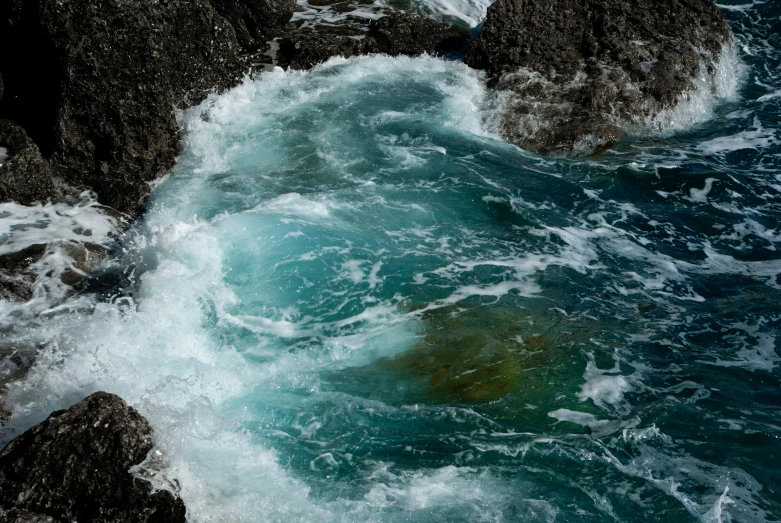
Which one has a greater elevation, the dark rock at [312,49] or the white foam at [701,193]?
the dark rock at [312,49]

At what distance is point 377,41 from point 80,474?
28.6 ft

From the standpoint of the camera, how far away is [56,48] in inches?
314

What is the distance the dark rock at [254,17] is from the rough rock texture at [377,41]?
0.33m

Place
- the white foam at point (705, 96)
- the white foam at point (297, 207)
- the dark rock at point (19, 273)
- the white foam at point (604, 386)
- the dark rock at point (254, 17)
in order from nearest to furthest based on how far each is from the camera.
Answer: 1. the white foam at point (604, 386)
2. the dark rock at point (19, 273)
3. the white foam at point (297, 207)
4. the white foam at point (705, 96)
5. the dark rock at point (254, 17)

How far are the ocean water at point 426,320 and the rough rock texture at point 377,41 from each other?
1.50 meters

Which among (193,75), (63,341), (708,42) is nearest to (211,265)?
(63,341)

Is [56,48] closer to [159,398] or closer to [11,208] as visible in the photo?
[11,208]

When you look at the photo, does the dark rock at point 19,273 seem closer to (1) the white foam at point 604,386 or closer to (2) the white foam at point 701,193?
(1) the white foam at point 604,386

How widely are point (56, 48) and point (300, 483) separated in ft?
19.3

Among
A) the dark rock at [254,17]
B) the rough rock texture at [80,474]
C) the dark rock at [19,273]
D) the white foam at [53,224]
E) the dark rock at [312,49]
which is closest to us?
the rough rock texture at [80,474]

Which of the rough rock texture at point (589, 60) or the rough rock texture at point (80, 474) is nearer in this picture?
the rough rock texture at point (80, 474)

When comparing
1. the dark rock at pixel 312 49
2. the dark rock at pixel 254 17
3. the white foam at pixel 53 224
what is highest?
the dark rock at pixel 254 17

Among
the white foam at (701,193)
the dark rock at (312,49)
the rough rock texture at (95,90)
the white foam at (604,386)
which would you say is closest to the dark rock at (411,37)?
the dark rock at (312,49)

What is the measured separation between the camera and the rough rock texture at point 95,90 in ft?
26.1
